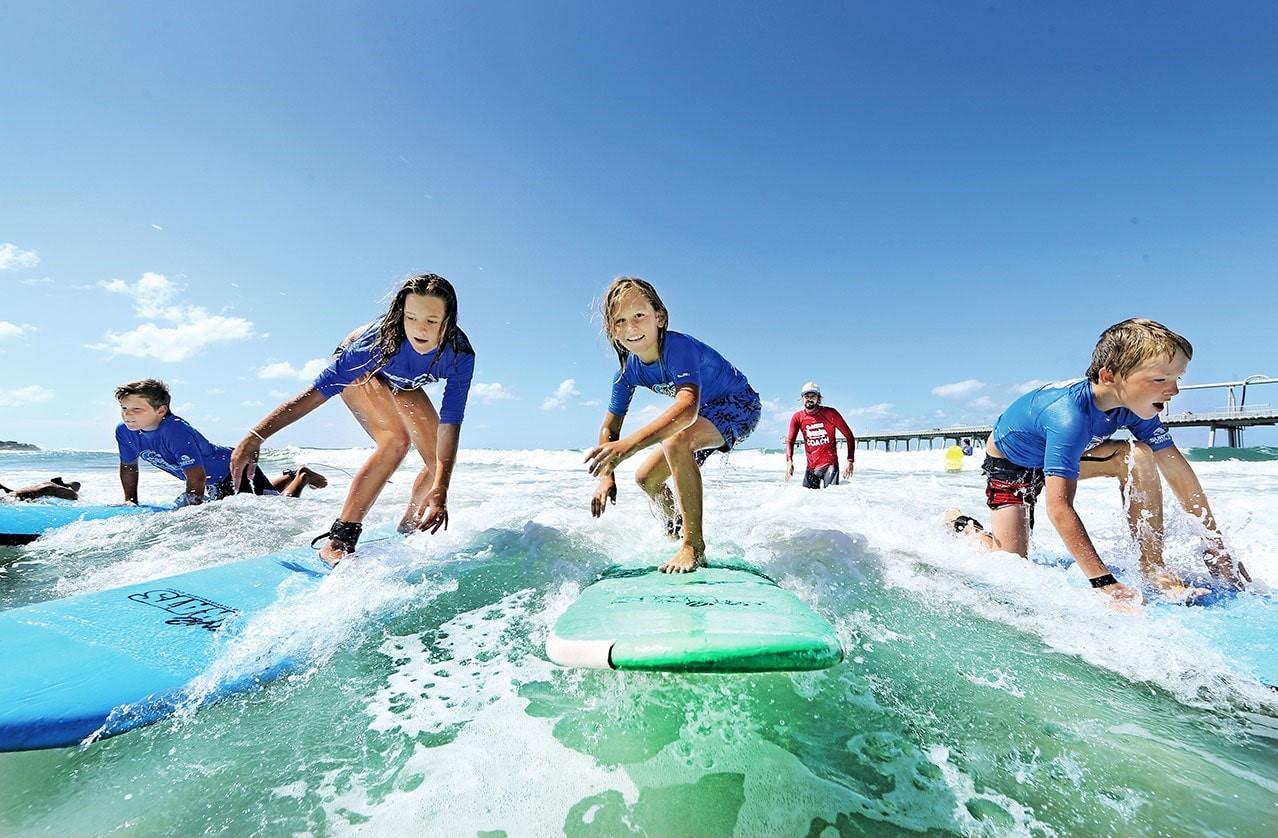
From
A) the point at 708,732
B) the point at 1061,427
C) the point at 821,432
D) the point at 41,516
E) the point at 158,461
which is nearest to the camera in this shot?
the point at 708,732

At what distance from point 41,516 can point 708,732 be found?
6083mm

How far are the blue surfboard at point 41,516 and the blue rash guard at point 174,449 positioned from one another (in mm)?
476

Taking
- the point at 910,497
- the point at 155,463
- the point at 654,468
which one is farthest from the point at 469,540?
the point at 910,497

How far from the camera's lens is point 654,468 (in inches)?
152

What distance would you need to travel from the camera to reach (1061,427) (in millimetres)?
2965

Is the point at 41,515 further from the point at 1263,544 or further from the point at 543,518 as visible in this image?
the point at 1263,544

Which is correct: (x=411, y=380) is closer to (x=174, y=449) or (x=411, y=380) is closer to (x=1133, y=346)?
(x=174, y=449)

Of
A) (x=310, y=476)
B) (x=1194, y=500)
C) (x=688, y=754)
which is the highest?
(x=1194, y=500)

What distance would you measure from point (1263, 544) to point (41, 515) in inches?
382

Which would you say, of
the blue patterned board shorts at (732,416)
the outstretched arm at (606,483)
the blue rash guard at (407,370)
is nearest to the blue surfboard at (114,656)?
the blue rash guard at (407,370)

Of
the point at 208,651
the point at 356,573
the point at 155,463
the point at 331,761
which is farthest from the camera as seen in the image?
the point at 155,463

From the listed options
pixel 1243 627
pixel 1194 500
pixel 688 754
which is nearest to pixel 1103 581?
pixel 1243 627

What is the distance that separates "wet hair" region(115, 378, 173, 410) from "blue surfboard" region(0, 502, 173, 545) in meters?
1.02

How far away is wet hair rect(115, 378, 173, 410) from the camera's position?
5.12 meters
